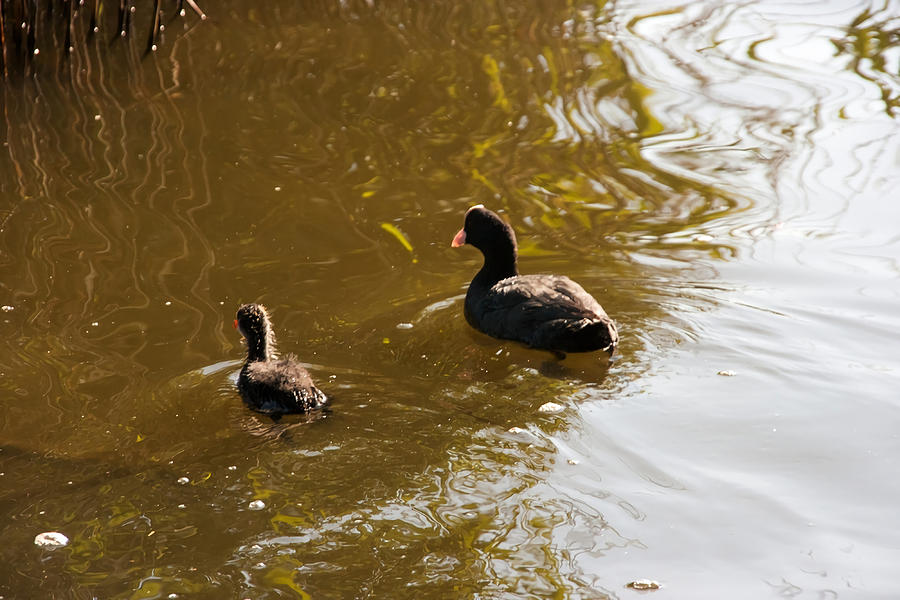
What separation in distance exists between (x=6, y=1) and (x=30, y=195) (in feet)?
10.7

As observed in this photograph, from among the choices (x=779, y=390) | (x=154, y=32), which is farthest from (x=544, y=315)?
(x=154, y=32)

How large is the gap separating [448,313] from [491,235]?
58 cm

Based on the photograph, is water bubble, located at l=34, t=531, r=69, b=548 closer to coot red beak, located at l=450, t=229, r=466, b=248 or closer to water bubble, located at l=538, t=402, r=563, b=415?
water bubble, located at l=538, t=402, r=563, b=415

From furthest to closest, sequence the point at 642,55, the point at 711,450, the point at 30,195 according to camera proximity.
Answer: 1. the point at 642,55
2. the point at 30,195
3. the point at 711,450

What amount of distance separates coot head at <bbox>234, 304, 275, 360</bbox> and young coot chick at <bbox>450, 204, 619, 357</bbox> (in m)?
1.33

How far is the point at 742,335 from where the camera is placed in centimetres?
614

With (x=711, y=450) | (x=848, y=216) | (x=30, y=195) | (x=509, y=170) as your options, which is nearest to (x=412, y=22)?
(x=509, y=170)

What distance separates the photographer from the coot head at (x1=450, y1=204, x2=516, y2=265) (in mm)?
6879

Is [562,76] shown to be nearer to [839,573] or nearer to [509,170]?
[509,170]

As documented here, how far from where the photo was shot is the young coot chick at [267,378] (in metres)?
5.52

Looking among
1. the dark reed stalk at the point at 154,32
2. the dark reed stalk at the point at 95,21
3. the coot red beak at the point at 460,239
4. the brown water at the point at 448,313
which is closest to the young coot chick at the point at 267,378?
the brown water at the point at 448,313

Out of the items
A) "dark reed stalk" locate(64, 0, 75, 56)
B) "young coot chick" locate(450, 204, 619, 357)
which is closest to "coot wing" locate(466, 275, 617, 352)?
"young coot chick" locate(450, 204, 619, 357)

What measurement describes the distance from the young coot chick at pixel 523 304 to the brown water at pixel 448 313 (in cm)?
16

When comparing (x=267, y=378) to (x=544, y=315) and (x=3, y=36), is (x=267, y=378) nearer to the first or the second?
(x=544, y=315)
